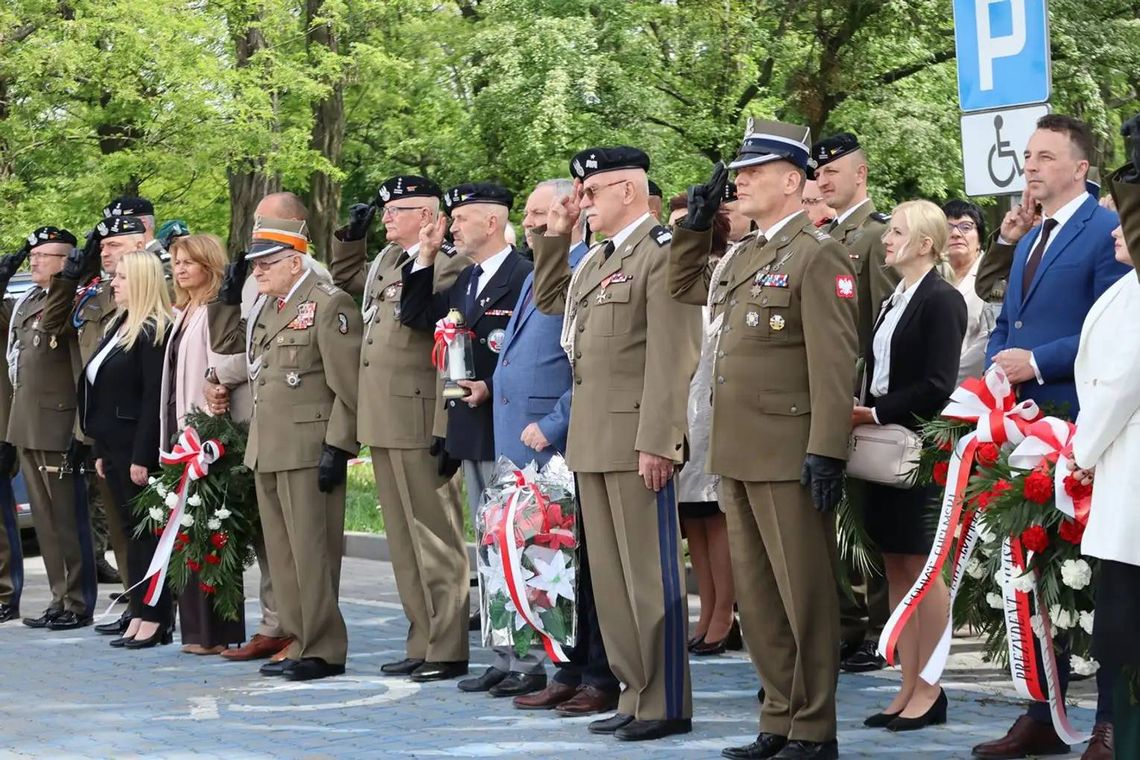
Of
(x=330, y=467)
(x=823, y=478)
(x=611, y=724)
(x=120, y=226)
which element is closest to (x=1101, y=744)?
(x=823, y=478)

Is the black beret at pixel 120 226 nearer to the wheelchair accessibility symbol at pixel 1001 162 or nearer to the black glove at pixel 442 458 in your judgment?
the black glove at pixel 442 458

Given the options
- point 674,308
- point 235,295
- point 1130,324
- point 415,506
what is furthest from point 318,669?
point 1130,324

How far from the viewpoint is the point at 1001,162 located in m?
7.88

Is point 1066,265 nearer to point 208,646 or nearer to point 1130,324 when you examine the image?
point 1130,324

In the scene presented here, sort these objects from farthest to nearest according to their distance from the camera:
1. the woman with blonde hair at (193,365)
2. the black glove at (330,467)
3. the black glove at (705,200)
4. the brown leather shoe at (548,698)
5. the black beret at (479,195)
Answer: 1. the woman with blonde hair at (193,365)
2. the black glove at (330,467)
3. the black beret at (479,195)
4. the brown leather shoe at (548,698)
5. the black glove at (705,200)

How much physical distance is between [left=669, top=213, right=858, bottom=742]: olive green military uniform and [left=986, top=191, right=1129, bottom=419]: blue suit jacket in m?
0.64

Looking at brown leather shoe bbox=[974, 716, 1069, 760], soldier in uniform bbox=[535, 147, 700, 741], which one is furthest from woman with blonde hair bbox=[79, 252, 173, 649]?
brown leather shoe bbox=[974, 716, 1069, 760]

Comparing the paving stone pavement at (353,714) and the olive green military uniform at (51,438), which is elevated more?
the olive green military uniform at (51,438)

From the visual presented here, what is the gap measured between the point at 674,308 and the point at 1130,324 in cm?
235

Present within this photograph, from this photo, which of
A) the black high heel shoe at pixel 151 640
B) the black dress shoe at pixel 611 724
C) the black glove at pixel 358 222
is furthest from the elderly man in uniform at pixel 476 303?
the black high heel shoe at pixel 151 640

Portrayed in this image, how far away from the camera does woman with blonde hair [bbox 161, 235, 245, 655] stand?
9.55 m

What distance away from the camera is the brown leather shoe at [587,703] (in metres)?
7.47

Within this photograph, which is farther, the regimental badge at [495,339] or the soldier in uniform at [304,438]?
the soldier in uniform at [304,438]

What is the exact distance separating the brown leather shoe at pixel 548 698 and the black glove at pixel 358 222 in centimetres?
273
